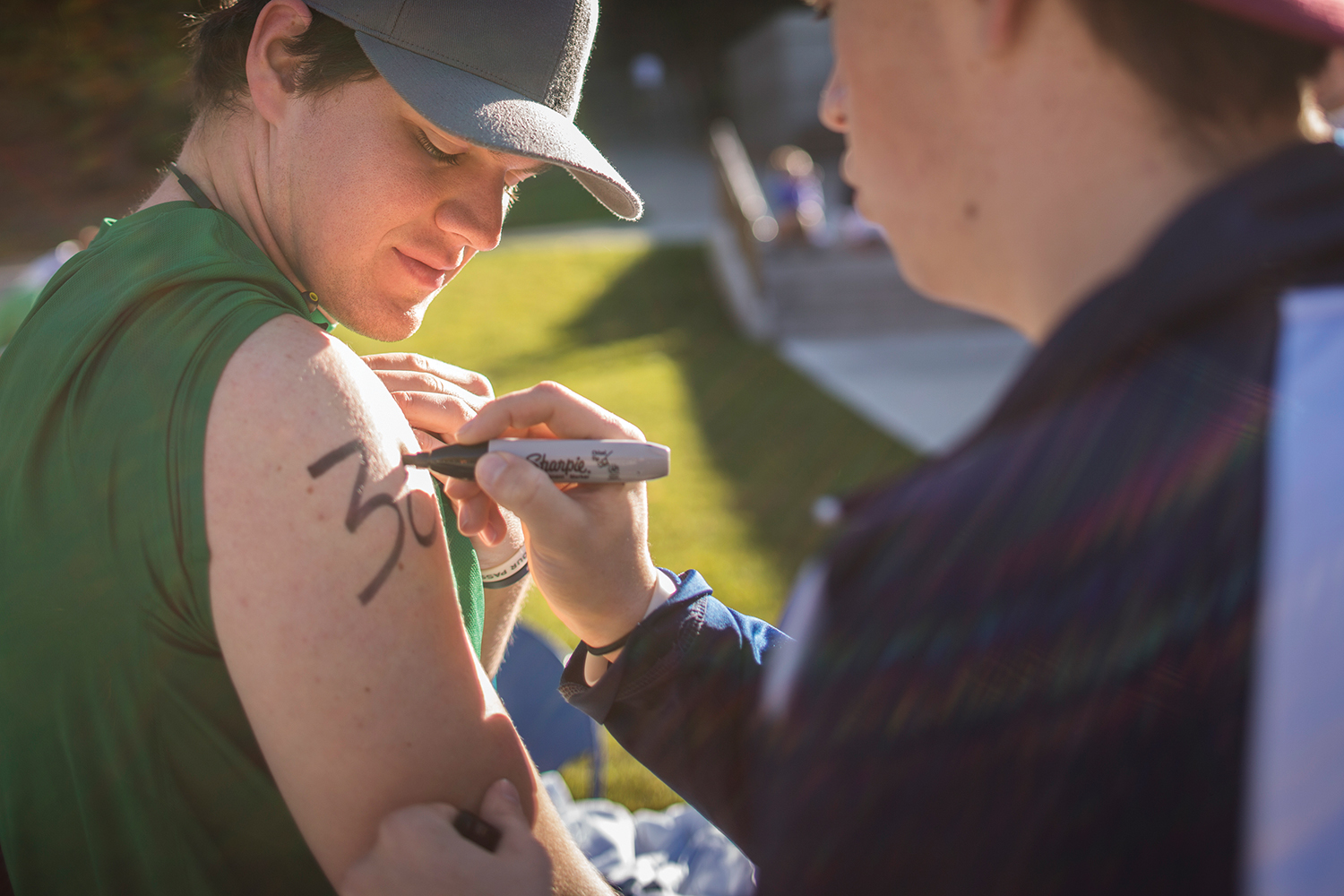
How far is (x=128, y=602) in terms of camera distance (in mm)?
1223

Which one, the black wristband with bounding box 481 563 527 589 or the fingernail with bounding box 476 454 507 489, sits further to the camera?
the black wristband with bounding box 481 563 527 589

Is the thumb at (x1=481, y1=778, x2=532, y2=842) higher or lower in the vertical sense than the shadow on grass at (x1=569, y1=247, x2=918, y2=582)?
higher

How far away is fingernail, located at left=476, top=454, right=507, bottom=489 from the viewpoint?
136 centimetres

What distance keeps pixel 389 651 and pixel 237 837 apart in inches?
15.2

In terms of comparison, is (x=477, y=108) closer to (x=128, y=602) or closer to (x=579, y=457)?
(x=579, y=457)

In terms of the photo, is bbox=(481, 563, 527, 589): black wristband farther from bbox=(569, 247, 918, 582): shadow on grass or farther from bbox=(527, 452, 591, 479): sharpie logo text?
bbox=(569, 247, 918, 582): shadow on grass

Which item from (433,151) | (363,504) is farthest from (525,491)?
(433,151)

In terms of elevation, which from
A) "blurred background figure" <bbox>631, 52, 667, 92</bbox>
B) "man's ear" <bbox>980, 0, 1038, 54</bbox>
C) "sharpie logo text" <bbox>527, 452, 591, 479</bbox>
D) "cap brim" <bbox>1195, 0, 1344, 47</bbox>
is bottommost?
"blurred background figure" <bbox>631, 52, 667, 92</bbox>

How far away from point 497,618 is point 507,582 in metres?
0.08

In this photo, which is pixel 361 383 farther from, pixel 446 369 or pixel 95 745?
pixel 95 745

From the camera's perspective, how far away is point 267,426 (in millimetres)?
1189

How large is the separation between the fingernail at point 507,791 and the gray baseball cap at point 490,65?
0.93 meters

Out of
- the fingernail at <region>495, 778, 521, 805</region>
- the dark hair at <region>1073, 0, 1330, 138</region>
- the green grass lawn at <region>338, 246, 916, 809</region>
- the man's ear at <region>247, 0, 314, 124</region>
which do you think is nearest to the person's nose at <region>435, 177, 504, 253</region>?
the man's ear at <region>247, 0, 314, 124</region>

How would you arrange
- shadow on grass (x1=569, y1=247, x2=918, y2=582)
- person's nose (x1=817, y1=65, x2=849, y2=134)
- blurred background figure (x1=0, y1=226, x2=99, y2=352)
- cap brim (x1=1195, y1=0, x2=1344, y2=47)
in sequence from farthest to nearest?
shadow on grass (x1=569, y1=247, x2=918, y2=582)
blurred background figure (x1=0, y1=226, x2=99, y2=352)
person's nose (x1=817, y1=65, x2=849, y2=134)
cap brim (x1=1195, y1=0, x2=1344, y2=47)
